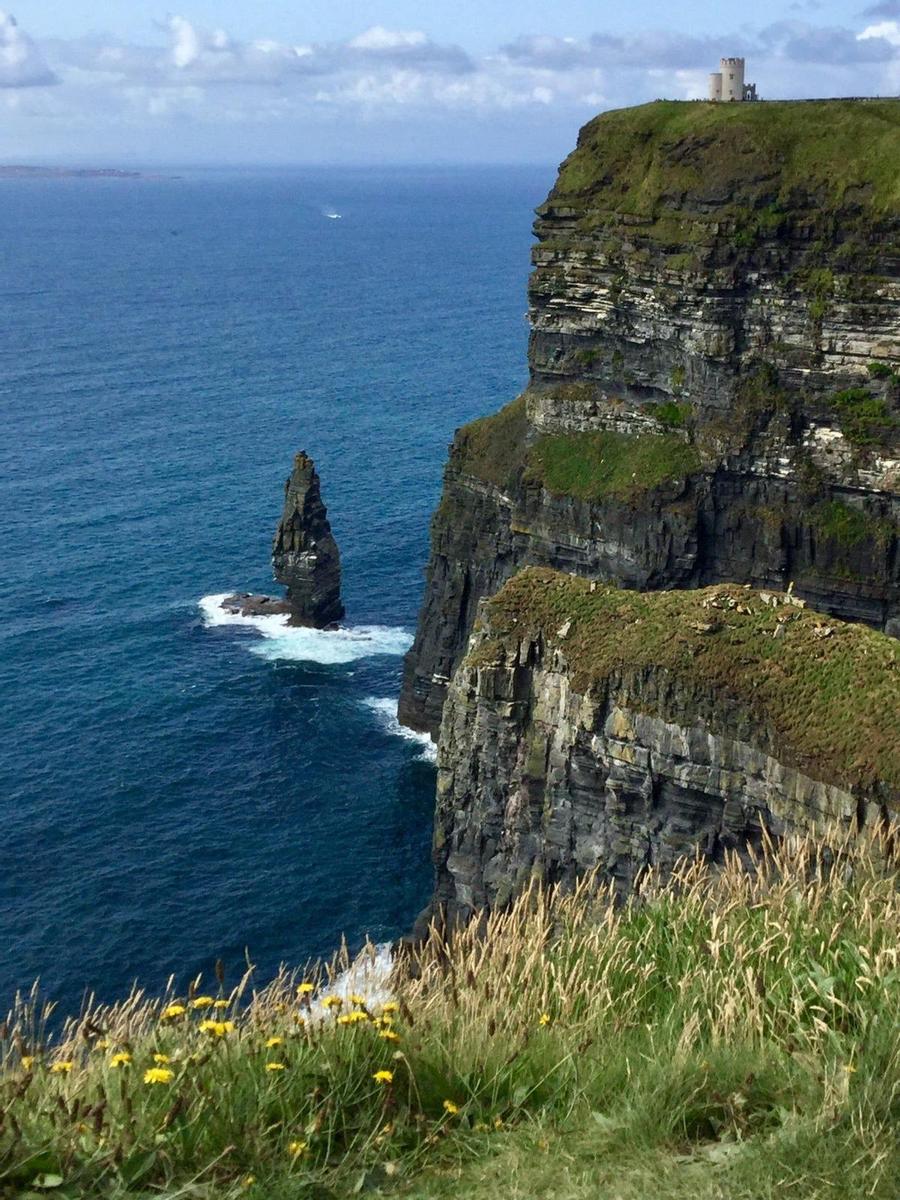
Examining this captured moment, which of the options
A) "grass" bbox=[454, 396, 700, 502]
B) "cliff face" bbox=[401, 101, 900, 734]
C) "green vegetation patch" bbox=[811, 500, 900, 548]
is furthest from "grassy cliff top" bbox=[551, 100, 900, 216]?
"green vegetation patch" bbox=[811, 500, 900, 548]

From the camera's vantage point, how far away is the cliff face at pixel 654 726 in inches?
1586

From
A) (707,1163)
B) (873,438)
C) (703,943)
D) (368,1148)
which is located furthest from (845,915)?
(873,438)

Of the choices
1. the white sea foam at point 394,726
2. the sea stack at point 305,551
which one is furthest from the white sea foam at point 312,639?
the white sea foam at point 394,726

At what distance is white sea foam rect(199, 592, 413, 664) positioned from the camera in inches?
3851

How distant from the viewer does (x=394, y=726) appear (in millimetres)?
89312

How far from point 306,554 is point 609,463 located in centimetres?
2579

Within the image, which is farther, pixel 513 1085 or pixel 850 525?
pixel 850 525

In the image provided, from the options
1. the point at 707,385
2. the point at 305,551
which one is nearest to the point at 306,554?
the point at 305,551

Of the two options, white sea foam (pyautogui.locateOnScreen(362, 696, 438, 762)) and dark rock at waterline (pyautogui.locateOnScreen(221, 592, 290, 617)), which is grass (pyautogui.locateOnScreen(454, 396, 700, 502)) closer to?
white sea foam (pyautogui.locateOnScreen(362, 696, 438, 762))

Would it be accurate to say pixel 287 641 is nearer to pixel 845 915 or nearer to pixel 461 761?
pixel 461 761

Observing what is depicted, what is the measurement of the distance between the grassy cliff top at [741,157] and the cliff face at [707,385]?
139mm

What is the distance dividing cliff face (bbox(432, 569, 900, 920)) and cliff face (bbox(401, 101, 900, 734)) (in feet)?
115

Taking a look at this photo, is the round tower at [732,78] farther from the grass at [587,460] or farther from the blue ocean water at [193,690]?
the blue ocean water at [193,690]

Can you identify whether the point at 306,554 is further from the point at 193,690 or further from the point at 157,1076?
the point at 157,1076
